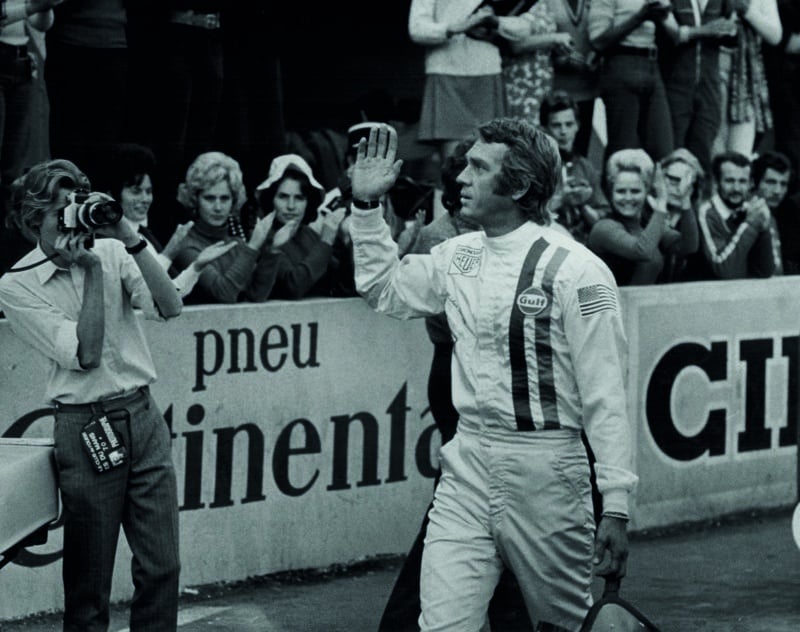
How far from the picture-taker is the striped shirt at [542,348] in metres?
4.98

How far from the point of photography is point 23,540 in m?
5.27

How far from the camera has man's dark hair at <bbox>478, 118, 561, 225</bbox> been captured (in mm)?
5109

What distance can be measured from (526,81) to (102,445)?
→ 484cm

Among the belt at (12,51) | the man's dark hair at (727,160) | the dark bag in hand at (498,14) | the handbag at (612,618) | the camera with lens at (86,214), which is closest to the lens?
the handbag at (612,618)

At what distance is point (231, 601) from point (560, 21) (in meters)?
4.69

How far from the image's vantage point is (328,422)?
27.2 feet

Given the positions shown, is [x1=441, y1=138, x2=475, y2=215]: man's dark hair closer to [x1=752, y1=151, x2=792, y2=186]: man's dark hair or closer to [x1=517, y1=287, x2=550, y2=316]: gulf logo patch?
[x1=517, y1=287, x2=550, y2=316]: gulf logo patch

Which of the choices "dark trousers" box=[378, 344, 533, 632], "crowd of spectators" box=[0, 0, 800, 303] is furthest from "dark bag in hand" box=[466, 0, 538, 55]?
"dark trousers" box=[378, 344, 533, 632]

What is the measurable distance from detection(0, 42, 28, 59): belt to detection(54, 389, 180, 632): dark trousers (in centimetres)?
262

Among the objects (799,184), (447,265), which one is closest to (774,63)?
(799,184)

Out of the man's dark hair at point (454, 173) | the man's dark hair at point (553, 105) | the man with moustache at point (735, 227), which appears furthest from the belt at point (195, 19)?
the man with moustache at point (735, 227)

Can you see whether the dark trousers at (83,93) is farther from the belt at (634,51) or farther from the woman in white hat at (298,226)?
the belt at (634,51)

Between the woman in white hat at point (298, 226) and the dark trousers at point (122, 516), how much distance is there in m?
2.34

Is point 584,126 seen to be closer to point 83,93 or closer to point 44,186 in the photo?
point 83,93
